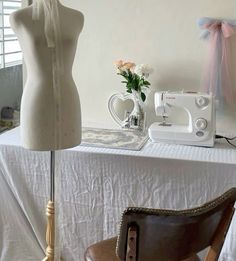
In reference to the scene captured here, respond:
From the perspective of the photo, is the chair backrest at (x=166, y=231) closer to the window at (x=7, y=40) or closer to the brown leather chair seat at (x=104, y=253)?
the brown leather chair seat at (x=104, y=253)

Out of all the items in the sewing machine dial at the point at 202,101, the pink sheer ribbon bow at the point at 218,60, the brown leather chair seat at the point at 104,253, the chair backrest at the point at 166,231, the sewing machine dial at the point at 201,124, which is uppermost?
the pink sheer ribbon bow at the point at 218,60

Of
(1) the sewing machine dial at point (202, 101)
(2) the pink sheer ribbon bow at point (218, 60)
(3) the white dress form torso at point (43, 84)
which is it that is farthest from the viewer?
(2) the pink sheer ribbon bow at point (218, 60)

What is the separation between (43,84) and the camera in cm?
147

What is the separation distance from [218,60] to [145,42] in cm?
37

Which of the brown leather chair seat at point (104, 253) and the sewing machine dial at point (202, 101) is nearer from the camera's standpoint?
the brown leather chair seat at point (104, 253)

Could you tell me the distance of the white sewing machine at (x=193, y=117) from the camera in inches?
71.2

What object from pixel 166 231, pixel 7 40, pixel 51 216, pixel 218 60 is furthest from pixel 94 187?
pixel 7 40

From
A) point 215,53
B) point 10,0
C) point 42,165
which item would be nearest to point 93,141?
point 42,165

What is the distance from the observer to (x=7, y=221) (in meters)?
1.92

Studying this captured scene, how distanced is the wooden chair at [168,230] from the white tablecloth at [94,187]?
18.6 inches

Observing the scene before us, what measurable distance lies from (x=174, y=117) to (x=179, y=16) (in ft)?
1.65

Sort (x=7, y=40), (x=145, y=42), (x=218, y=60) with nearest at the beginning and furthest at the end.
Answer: (x=218, y=60), (x=145, y=42), (x=7, y=40)

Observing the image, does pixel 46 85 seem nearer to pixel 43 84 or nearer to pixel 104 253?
pixel 43 84

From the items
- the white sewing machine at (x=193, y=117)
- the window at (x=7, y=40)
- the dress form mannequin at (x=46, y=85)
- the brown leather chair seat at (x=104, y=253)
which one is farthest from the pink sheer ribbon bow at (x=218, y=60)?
the window at (x=7, y=40)
